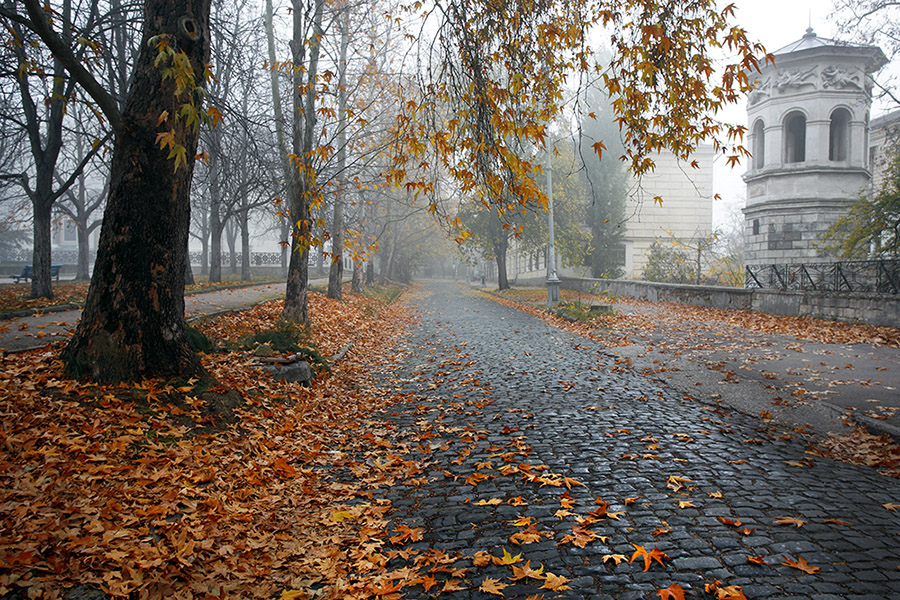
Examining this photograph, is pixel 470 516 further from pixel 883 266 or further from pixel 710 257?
pixel 710 257

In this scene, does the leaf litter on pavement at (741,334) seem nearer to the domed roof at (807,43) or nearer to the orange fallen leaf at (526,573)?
the orange fallen leaf at (526,573)

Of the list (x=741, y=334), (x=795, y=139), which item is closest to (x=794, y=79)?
(x=795, y=139)

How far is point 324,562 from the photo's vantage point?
3336 mm

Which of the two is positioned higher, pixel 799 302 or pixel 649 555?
pixel 799 302

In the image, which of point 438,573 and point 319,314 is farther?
point 319,314

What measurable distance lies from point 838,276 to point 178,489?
1685cm

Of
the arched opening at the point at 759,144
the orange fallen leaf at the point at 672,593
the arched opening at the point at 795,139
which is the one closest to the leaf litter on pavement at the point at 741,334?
the orange fallen leaf at the point at 672,593

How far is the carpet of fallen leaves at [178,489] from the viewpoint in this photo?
2922mm

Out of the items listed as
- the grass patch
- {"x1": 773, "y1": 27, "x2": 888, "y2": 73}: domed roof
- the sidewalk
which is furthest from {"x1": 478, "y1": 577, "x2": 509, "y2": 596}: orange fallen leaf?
{"x1": 773, "y1": 27, "x2": 888, "y2": 73}: domed roof

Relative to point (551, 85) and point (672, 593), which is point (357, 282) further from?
point (672, 593)

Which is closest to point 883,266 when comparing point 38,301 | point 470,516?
point 470,516

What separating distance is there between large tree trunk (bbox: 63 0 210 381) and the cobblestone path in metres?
2.98

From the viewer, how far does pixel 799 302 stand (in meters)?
14.6

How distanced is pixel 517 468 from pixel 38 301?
539 inches
